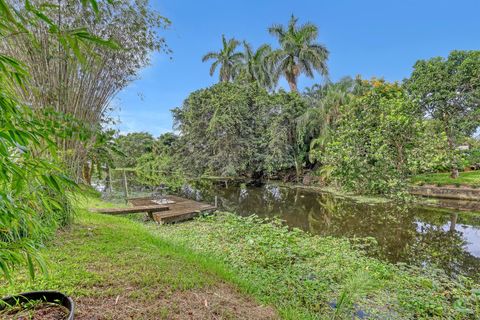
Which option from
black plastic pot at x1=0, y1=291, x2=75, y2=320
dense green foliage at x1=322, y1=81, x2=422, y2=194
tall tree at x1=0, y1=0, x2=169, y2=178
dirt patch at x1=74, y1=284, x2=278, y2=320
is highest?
tall tree at x1=0, y1=0, x2=169, y2=178

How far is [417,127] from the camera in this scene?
5746 mm

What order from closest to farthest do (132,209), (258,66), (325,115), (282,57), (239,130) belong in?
(132,209) < (325,115) < (239,130) < (282,57) < (258,66)

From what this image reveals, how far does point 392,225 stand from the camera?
23.0 ft

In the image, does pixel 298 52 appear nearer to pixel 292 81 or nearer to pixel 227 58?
pixel 292 81

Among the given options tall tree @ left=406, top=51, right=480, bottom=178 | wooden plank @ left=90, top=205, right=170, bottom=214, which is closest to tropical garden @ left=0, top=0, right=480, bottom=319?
wooden plank @ left=90, top=205, right=170, bottom=214

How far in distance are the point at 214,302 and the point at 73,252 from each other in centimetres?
160

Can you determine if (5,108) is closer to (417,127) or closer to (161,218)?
(161,218)

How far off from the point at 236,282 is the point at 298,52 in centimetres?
1685

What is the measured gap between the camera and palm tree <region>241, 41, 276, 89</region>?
18.0 metres

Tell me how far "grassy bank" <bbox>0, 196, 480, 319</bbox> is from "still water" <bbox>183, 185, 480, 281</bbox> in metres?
0.94

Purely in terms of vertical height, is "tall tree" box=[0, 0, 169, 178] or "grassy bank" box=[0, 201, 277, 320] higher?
"tall tree" box=[0, 0, 169, 178]

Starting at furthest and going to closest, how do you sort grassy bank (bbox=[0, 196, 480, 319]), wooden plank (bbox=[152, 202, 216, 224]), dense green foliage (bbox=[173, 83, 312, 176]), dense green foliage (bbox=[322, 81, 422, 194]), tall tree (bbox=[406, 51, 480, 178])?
dense green foliage (bbox=[173, 83, 312, 176])
tall tree (bbox=[406, 51, 480, 178])
wooden plank (bbox=[152, 202, 216, 224])
dense green foliage (bbox=[322, 81, 422, 194])
grassy bank (bbox=[0, 196, 480, 319])

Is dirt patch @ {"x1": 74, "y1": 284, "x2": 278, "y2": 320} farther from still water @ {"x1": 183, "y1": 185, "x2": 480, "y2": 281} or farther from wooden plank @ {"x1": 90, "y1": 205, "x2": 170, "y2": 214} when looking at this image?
wooden plank @ {"x1": 90, "y1": 205, "x2": 170, "y2": 214}

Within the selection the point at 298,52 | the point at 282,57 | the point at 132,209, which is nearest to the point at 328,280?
the point at 132,209
